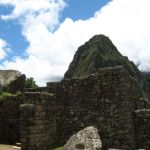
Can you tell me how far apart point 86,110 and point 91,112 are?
265 millimetres

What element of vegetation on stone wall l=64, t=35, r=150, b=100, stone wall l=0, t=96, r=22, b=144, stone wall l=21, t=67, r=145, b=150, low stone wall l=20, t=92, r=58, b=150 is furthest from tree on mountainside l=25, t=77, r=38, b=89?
vegetation on stone wall l=64, t=35, r=150, b=100

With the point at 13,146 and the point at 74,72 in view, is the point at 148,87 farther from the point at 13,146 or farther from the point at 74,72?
the point at 13,146

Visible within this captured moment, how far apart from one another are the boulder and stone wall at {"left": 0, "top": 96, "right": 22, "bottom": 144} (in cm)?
397

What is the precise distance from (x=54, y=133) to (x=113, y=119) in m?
2.91

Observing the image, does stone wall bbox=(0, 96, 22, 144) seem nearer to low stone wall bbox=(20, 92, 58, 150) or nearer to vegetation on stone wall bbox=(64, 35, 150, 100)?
low stone wall bbox=(20, 92, 58, 150)

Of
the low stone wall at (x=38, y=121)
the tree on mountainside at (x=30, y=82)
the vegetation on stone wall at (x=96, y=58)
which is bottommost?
the low stone wall at (x=38, y=121)

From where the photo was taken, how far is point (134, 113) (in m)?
15.4

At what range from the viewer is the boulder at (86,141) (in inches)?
535

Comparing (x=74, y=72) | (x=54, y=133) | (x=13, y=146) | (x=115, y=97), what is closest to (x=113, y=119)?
(x=115, y=97)

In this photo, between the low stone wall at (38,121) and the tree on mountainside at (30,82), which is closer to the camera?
the low stone wall at (38,121)

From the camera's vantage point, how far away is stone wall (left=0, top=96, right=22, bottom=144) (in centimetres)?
1739

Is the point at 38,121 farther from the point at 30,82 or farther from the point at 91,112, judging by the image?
the point at 30,82

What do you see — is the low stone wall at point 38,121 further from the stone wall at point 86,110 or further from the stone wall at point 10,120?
the stone wall at point 10,120

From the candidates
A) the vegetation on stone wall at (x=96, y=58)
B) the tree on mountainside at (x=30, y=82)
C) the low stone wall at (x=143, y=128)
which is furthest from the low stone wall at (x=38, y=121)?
the vegetation on stone wall at (x=96, y=58)
